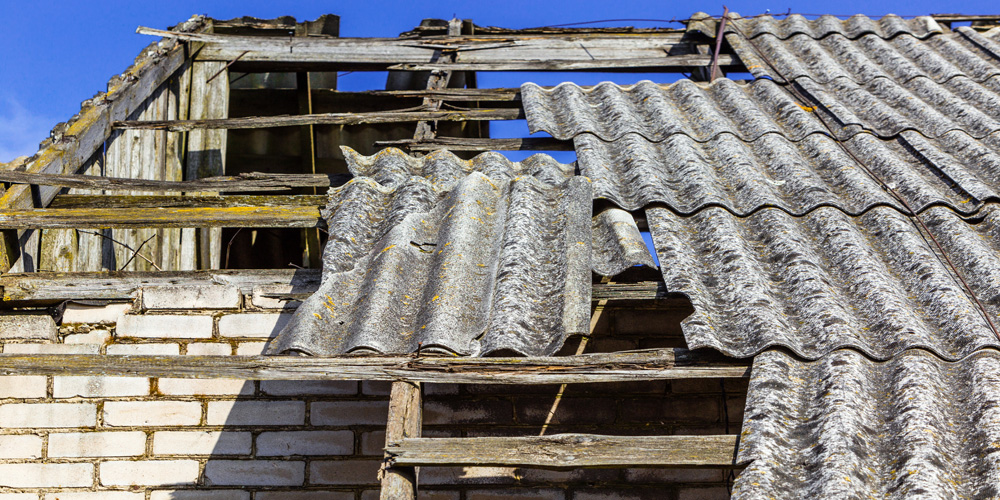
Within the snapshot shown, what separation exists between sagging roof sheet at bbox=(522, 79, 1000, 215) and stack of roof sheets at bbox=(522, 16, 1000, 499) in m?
0.01

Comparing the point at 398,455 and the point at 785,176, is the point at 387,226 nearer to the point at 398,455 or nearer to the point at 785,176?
the point at 398,455

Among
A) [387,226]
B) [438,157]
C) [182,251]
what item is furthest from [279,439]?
[182,251]

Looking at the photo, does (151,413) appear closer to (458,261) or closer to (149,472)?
(149,472)

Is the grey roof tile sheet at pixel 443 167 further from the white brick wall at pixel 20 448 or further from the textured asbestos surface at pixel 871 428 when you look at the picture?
the white brick wall at pixel 20 448

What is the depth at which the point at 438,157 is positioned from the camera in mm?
3703

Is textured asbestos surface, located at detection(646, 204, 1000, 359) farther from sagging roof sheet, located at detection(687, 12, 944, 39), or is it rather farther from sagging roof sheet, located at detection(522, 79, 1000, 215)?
sagging roof sheet, located at detection(687, 12, 944, 39)

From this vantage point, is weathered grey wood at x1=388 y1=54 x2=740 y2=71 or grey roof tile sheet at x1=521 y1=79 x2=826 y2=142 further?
weathered grey wood at x1=388 y1=54 x2=740 y2=71

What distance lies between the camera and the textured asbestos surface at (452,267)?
7.71 ft

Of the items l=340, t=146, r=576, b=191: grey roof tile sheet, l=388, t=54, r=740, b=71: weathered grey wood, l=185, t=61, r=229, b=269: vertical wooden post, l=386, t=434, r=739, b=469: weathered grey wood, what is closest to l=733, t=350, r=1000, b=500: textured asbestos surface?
l=386, t=434, r=739, b=469: weathered grey wood

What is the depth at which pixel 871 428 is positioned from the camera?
1981 mm

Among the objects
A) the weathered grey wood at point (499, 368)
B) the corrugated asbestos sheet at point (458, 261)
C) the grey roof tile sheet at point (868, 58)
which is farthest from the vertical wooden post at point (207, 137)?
the grey roof tile sheet at point (868, 58)

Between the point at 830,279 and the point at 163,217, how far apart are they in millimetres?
2667

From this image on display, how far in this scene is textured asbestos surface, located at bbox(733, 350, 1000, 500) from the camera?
5.89 ft

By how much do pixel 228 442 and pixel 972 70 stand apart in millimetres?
4838
